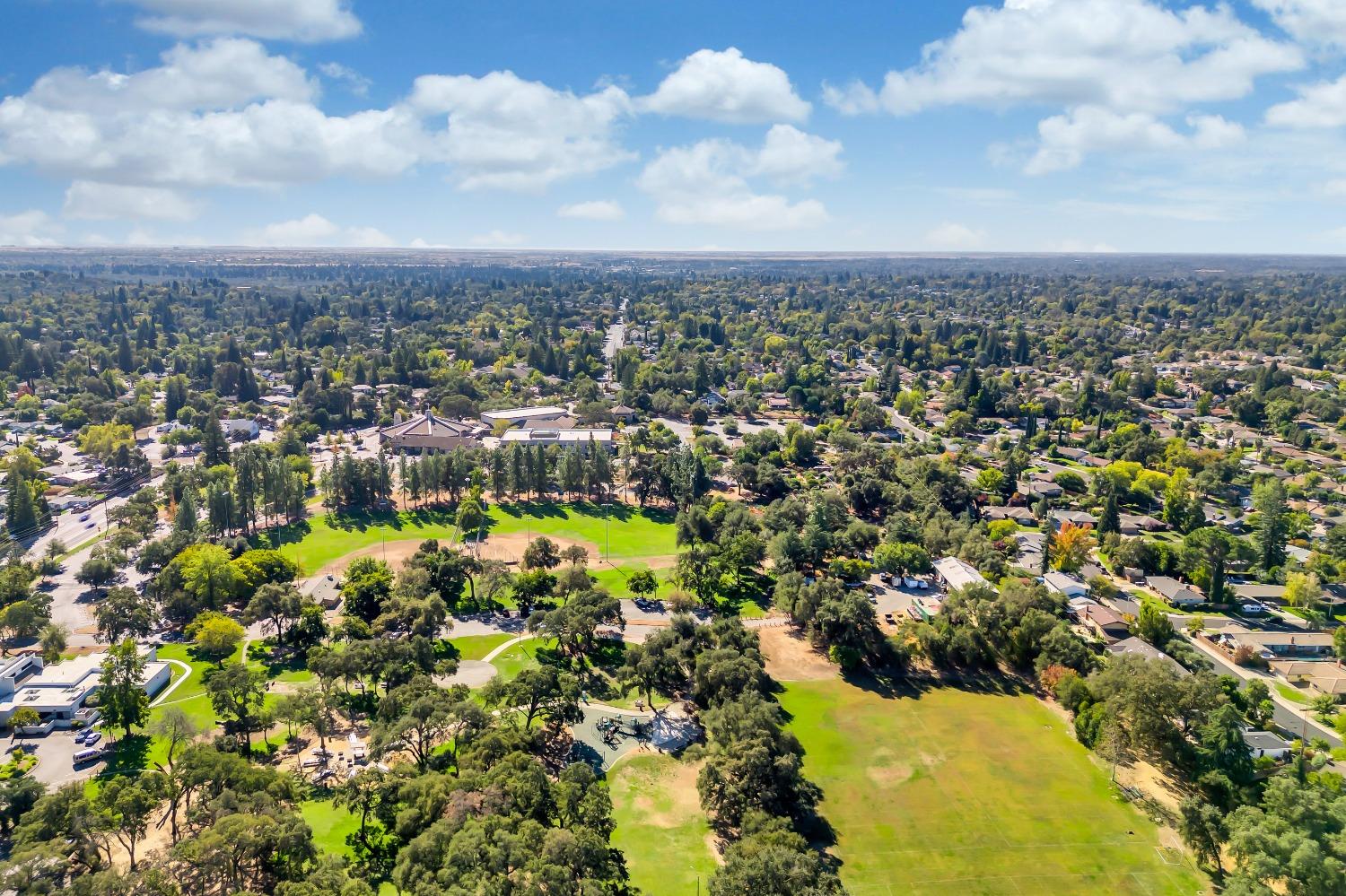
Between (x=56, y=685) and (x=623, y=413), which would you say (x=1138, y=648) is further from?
(x=623, y=413)

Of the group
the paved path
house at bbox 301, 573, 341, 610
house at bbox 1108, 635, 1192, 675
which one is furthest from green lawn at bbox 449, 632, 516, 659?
the paved path

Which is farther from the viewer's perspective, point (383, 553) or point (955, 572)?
point (383, 553)

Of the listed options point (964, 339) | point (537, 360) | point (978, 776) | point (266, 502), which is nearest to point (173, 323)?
point (537, 360)

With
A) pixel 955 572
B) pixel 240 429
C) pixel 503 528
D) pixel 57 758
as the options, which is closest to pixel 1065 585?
pixel 955 572

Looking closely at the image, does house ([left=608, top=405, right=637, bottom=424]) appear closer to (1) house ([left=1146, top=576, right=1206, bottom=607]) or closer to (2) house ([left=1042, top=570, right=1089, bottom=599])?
(2) house ([left=1042, top=570, right=1089, bottom=599])

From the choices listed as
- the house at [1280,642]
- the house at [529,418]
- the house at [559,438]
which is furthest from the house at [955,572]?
the house at [529,418]

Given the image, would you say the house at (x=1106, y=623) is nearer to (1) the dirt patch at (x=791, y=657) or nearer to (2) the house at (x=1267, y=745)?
(2) the house at (x=1267, y=745)

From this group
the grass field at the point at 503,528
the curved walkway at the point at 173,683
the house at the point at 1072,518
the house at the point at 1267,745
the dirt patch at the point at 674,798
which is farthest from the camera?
the house at the point at 1072,518
